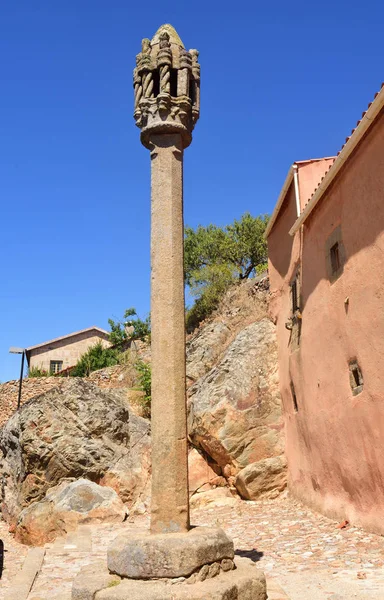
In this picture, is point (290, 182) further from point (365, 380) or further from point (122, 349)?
point (122, 349)

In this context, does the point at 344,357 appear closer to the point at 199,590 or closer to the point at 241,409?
the point at 241,409

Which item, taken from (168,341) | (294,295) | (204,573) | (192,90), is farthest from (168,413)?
(294,295)

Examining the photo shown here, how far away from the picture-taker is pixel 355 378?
7.50 m

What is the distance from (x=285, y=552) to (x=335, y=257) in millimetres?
4361

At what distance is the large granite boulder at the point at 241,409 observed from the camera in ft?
34.3

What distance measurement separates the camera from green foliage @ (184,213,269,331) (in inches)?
825

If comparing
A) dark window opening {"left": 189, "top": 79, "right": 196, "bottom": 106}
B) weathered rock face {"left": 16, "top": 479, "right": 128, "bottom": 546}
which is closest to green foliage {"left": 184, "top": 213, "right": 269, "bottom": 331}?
weathered rock face {"left": 16, "top": 479, "right": 128, "bottom": 546}

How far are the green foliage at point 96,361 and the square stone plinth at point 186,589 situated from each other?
64.2 ft

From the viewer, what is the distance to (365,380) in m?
7.07

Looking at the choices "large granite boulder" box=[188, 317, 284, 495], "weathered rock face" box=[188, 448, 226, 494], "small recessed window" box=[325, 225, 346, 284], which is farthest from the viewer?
"weathered rock face" box=[188, 448, 226, 494]

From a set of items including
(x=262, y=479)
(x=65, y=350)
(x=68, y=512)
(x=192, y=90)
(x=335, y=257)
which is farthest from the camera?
(x=65, y=350)

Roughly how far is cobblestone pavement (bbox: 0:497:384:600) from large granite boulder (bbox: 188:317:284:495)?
Answer: 1.03 m

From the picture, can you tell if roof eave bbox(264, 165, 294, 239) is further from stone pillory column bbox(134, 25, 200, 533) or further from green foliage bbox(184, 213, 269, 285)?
green foliage bbox(184, 213, 269, 285)

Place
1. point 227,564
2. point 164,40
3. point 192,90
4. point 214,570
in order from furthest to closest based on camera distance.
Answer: point 192,90 → point 164,40 → point 227,564 → point 214,570
